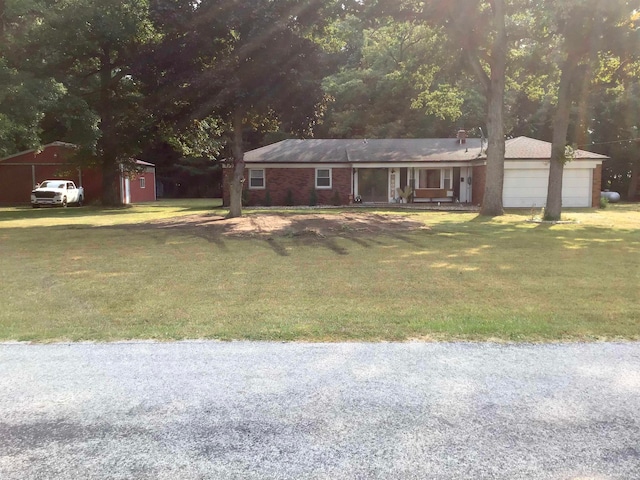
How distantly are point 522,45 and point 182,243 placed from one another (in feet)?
63.2

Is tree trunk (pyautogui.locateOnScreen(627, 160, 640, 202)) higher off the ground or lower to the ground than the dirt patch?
higher

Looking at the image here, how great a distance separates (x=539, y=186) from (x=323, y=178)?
1174cm

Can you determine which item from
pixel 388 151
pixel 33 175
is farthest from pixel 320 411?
pixel 33 175

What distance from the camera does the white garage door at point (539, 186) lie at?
28.5 meters

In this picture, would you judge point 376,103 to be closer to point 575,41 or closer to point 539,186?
point 539,186

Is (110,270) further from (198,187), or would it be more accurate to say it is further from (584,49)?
(198,187)

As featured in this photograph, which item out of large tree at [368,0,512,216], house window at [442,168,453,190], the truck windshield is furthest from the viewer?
the truck windshield

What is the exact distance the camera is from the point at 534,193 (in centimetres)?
2864

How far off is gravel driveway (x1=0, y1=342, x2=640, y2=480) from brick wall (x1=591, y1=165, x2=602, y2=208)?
26609 millimetres

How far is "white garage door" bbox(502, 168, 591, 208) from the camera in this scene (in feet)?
93.6

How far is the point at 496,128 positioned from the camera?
69.8ft

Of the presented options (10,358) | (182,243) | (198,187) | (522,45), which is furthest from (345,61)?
(10,358)

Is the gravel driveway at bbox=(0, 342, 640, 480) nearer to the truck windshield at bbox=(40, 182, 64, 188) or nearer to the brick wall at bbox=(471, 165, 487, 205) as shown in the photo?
the brick wall at bbox=(471, 165, 487, 205)

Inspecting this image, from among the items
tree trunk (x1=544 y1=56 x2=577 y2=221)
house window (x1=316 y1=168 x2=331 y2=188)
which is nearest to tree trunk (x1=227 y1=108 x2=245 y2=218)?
house window (x1=316 y1=168 x2=331 y2=188)
